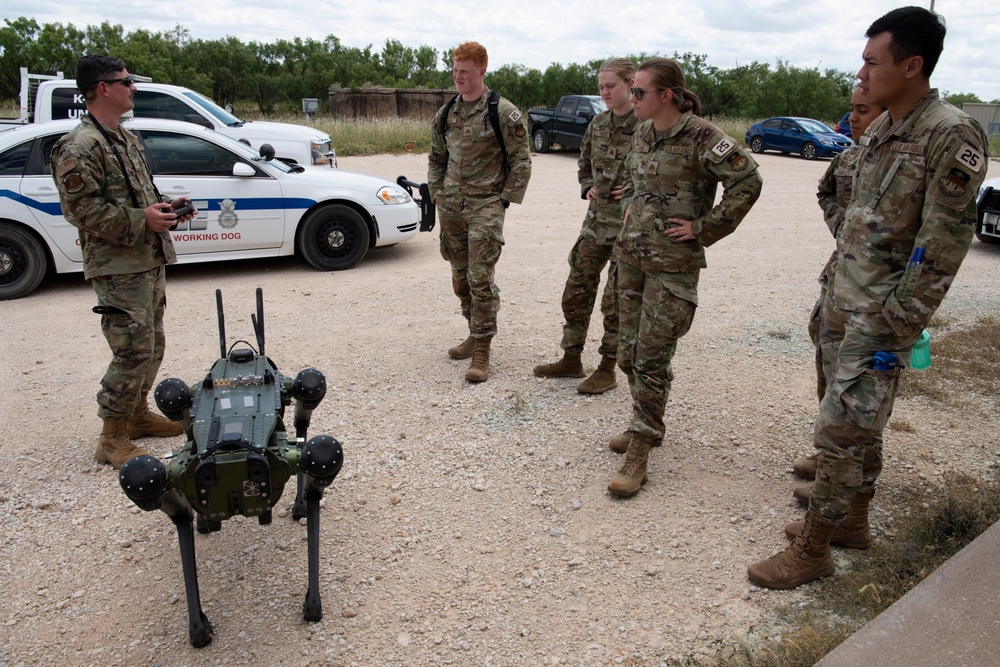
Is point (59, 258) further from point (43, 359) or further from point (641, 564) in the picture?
point (641, 564)

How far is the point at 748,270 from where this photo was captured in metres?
8.49

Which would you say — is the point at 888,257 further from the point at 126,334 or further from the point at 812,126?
the point at 812,126

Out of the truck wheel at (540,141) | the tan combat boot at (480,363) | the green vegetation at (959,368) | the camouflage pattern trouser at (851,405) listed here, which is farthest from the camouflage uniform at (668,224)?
the truck wheel at (540,141)

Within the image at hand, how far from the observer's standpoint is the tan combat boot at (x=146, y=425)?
4.36 meters

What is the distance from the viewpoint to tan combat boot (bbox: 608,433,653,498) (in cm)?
376

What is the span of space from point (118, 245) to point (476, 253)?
2204mm

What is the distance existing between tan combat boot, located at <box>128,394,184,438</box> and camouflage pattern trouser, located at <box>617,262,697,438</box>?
2607mm

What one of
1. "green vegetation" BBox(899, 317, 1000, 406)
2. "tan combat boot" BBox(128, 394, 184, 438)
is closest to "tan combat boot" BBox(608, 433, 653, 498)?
"green vegetation" BBox(899, 317, 1000, 406)

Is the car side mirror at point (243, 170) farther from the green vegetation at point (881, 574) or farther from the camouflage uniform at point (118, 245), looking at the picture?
the green vegetation at point (881, 574)

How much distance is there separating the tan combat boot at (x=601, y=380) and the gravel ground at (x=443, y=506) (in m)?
0.07

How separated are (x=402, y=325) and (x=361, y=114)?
27218mm

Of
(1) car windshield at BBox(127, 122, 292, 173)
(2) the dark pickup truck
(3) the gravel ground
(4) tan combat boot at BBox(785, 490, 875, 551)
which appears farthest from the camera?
(2) the dark pickup truck

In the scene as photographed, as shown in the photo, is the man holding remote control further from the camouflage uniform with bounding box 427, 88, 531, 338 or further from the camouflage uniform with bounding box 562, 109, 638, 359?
the camouflage uniform with bounding box 562, 109, 638, 359

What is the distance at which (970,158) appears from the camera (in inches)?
99.1
